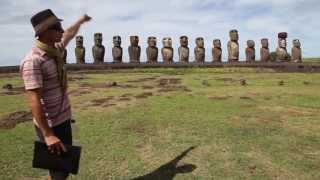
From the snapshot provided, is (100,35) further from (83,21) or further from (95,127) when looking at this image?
(83,21)

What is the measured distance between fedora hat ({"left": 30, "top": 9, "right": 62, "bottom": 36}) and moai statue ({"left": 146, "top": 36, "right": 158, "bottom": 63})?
75.0ft

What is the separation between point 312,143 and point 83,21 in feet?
14.6

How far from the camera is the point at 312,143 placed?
876 centimetres

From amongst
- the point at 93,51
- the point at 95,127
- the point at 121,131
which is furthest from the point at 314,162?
the point at 93,51

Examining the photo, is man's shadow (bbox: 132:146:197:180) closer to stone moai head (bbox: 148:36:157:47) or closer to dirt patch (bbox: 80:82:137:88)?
dirt patch (bbox: 80:82:137:88)

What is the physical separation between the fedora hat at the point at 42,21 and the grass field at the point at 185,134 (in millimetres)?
2668

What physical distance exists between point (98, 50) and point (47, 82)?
74.4ft

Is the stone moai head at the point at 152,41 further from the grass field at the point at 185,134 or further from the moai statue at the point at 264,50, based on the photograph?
the grass field at the point at 185,134

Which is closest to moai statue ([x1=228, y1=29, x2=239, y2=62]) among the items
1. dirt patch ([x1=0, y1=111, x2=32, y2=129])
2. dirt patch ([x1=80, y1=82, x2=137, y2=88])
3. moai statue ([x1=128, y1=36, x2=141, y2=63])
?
moai statue ([x1=128, y1=36, x2=141, y2=63])

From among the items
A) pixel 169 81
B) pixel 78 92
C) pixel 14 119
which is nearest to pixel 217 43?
pixel 169 81

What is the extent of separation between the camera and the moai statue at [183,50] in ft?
93.1

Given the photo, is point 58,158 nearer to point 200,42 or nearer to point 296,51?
point 200,42

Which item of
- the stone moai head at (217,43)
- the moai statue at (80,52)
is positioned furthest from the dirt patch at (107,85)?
the stone moai head at (217,43)

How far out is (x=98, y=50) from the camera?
27.8 meters
